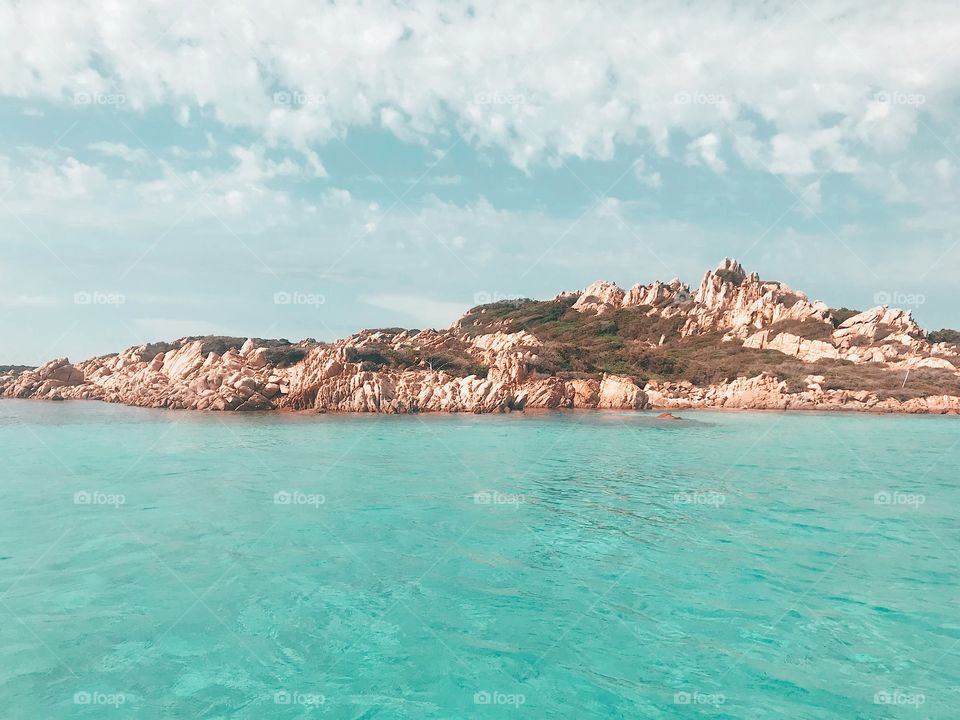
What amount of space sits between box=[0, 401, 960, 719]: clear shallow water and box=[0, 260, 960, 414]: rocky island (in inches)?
1124

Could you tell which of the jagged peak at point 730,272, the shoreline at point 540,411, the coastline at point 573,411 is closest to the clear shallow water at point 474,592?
the shoreline at point 540,411

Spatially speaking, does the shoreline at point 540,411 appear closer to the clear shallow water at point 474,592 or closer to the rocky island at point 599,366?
the rocky island at point 599,366

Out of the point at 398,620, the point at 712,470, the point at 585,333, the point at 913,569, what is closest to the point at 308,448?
the point at 712,470

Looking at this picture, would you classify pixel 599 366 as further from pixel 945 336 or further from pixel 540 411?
pixel 945 336

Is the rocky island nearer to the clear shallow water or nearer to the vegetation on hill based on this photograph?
the vegetation on hill

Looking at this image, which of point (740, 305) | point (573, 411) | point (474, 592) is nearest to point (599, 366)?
point (573, 411)

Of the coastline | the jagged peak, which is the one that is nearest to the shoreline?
the coastline

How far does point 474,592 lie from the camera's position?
10.5 m

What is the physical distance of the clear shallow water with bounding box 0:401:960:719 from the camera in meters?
7.26

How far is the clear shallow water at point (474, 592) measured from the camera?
23.8 feet

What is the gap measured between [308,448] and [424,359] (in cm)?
3409

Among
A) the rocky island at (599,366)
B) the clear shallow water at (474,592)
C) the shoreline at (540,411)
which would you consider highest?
the rocky island at (599,366)

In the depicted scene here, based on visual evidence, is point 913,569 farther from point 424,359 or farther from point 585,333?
point 585,333

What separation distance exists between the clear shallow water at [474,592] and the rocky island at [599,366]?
28.5 m
